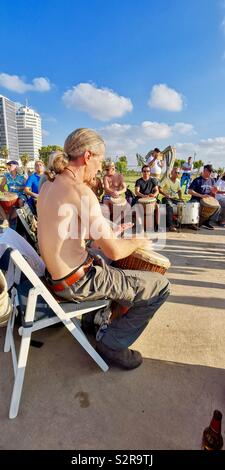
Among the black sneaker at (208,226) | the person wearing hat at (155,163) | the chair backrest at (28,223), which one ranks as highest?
the person wearing hat at (155,163)

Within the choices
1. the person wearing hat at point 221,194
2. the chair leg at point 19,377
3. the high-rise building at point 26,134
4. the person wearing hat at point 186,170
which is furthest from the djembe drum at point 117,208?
the high-rise building at point 26,134

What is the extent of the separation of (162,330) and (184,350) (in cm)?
33

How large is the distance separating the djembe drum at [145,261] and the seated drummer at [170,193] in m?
4.35

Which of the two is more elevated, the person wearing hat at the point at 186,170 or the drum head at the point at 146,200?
the person wearing hat at the point at 186,170

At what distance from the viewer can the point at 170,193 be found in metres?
6.84

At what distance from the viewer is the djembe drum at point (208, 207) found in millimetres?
6367

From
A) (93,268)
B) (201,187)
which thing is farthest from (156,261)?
(201,187)

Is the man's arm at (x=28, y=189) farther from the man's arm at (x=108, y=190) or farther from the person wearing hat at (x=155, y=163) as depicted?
the person wearing hat at (x=155, y=163)

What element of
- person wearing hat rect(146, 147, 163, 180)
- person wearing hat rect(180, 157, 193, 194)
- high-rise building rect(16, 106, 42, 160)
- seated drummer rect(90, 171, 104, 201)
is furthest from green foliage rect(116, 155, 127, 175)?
high-rise building rect(16, 106, 42, 160)

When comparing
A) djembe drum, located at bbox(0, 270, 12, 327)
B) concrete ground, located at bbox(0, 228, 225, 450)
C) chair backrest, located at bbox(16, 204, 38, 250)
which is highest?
chair backrest, located at bbox(16, 204, 38, 250)

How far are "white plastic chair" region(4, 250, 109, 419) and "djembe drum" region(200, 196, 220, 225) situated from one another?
5.19 meters

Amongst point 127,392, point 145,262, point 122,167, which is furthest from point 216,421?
point 122,167

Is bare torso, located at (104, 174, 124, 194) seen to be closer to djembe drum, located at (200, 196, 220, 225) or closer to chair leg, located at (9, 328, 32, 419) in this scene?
djembe drum, located at (200, 196, 220, 225)

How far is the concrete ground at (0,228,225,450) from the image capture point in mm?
1550
